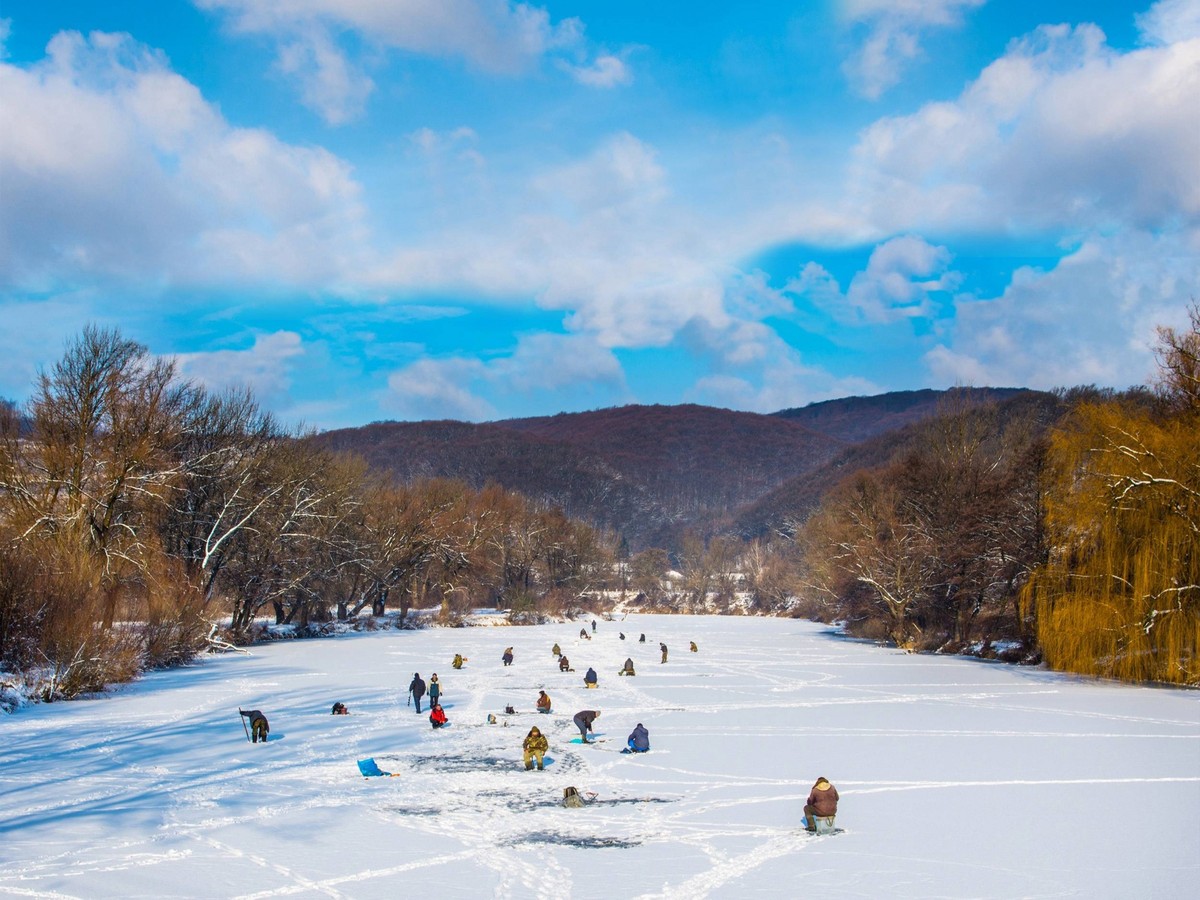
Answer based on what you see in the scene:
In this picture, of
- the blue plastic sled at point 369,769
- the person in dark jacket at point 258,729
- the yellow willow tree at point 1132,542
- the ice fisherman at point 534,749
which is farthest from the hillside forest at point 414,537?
the ice fisherman at point 534,749

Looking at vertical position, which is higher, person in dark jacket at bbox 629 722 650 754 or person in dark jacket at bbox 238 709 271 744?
person in dark jacket at bbox 629 722 650 754

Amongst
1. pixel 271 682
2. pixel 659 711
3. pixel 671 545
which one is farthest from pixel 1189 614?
pixel 671 545

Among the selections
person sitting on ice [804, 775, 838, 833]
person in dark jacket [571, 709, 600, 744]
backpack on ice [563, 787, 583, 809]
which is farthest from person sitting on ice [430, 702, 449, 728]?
person sitting on ice [804, 775, 838, 833]

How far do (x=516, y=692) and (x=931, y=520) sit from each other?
34.8 metres

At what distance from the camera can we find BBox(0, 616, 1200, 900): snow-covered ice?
992cm

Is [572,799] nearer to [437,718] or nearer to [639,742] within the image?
[639,742]

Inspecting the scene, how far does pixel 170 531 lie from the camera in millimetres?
45156

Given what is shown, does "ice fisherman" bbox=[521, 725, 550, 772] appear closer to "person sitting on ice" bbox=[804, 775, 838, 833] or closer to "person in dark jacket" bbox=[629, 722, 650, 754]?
"person in dark jacket" bbox=[629, 722, 650, 754]

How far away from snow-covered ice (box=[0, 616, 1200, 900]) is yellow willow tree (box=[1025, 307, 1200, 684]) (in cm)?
185

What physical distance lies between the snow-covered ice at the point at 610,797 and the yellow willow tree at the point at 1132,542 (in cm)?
185

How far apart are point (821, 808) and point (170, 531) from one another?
42.4m

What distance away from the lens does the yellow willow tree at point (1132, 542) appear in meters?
27.5

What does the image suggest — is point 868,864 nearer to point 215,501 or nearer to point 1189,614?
point 1189,614

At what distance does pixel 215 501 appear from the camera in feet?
154
